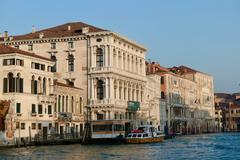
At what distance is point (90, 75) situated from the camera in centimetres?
5153

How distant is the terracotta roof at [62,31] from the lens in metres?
53.7

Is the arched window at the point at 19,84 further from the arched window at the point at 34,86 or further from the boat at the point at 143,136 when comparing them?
the boat at the point at 143,136

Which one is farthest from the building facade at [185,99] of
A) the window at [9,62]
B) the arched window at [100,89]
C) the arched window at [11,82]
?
the window at [9,62]

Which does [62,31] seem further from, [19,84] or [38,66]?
[19,84]

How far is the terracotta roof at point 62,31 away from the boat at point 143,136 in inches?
473

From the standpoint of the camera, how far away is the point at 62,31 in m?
55.6

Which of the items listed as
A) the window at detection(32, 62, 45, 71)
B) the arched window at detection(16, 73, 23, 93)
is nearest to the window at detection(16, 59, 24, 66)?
the arched window at detection(16, 73, 23, 93)

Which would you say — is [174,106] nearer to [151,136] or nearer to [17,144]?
[151,136]

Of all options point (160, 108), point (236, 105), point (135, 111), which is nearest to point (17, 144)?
point (135, 111)

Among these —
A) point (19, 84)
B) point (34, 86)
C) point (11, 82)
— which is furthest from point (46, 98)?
point (11, 82)

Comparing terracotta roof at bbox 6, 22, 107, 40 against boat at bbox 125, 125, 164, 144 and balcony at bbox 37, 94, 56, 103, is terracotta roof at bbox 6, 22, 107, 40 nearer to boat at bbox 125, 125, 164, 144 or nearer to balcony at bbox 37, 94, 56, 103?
balcony at bbox 37, 94, 56, 103

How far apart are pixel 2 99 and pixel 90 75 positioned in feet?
42.0

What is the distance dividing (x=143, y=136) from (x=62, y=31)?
653 inches

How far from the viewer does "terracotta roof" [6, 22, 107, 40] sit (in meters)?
53.7
